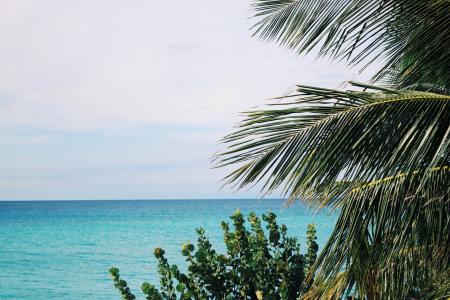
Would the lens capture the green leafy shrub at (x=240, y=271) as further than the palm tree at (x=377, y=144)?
Yes

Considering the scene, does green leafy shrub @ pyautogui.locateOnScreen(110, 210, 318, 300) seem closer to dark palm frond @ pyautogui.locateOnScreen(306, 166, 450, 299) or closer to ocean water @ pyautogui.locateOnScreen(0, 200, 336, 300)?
ocean water @ pyautogui.locateOnScreen(0, 200, 336, 300)

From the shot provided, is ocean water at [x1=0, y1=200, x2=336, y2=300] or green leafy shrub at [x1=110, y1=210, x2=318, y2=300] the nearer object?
green leafy shrub at [x1=110, y1=210, x2=318, y2=300]

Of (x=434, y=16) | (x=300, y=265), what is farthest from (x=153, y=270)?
(x=434, y=16)

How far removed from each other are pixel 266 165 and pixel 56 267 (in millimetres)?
25140

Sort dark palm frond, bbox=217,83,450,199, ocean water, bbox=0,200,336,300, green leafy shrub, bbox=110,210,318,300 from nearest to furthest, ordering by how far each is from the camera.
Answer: dark palm frond, bbox=217,83,450,199, green leafy shrub, bbox=110,210,318,300, ocean water, bbox=0,200,336,300

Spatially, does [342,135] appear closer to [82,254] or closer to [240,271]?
[240,271]

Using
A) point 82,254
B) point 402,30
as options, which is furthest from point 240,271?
point 82,254

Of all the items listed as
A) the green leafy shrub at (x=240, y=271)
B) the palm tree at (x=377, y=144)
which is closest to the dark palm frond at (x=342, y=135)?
the palm tree at (x=377, y=144)

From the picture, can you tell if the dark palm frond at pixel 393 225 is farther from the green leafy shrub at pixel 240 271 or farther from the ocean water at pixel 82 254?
the green leafy shrub at pixel 240 271

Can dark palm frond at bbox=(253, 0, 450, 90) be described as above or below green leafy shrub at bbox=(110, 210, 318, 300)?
above

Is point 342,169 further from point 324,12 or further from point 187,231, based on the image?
point 187,231

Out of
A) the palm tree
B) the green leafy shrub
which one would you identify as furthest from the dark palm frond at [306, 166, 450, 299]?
the green leafy shrub

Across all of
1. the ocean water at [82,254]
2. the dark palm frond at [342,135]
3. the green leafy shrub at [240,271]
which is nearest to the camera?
the dark palm frond at [342,135]

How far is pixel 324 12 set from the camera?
15.1ft
